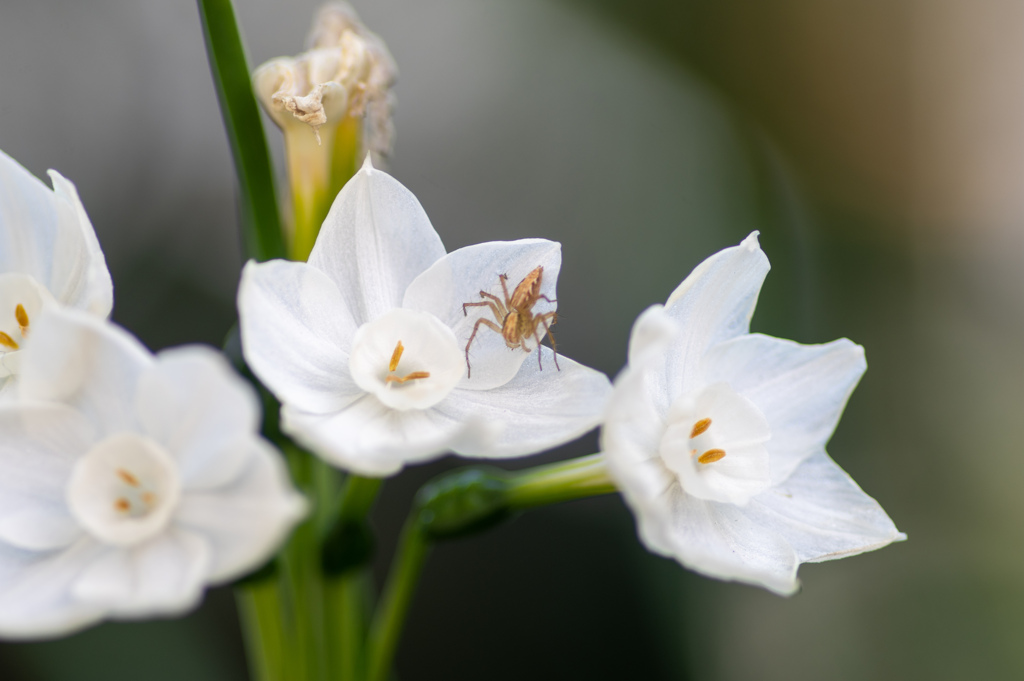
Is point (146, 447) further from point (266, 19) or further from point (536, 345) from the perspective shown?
point (266, 19)

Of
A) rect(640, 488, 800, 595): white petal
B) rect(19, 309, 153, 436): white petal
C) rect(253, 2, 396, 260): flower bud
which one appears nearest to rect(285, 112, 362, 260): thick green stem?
rect(253, 2, 396, 260): flower bud

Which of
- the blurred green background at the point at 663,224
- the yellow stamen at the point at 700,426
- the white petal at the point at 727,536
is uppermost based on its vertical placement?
the yellow stamen at the point at 700,426

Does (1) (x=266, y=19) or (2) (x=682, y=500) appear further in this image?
(1) (x=266, y=19)

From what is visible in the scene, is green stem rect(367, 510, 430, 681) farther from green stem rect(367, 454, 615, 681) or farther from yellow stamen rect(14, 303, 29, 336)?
yellow stamen rect(14, 303, 29, 336)

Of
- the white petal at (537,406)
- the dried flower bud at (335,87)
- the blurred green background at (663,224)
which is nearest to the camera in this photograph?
the white petal at (537,406)

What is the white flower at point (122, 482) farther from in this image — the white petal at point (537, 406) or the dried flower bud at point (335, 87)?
the dried flower bud at point (335, 87)

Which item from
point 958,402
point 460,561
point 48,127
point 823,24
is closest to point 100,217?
point 48,127

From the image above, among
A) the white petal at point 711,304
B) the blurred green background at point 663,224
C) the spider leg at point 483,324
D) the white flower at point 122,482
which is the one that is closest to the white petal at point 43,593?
the white flower at point 122,482
